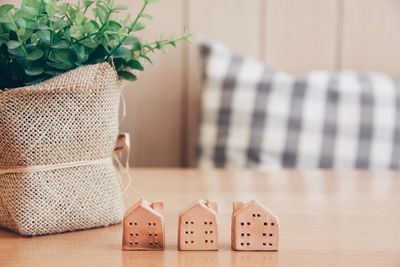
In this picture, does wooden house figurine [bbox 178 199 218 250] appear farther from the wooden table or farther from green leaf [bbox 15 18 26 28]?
green leaf [bbox 15 18 26 28]

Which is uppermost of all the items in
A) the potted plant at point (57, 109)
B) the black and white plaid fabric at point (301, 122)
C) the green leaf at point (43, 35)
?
the green leaf at point (43, 35)

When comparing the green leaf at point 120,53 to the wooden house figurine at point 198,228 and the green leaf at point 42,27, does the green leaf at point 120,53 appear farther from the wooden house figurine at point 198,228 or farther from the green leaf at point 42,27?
the wooden house figurine at point 198,228

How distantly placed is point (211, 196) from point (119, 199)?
0.25 m

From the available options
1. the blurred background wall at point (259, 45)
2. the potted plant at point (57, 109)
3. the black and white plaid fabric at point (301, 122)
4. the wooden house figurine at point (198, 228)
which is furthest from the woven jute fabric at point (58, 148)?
the blurred background wall at point (259, 45)

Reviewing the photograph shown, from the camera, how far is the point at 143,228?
56cm

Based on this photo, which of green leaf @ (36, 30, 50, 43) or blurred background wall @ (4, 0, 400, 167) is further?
blurred background wall @ (4, 0, 400, 167)

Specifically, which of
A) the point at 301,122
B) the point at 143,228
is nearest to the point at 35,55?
the point at 143,228

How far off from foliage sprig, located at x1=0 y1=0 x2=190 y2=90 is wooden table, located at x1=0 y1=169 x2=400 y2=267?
7.6 inches

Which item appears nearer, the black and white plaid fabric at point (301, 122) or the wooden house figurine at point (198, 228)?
the wooden house figurine at point (198, 228)

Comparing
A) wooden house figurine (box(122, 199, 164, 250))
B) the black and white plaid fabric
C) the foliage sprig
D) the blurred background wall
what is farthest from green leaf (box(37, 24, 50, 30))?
the blurred background wall

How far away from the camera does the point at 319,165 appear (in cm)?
148

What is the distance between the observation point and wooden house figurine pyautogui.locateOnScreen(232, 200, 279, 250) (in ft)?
1.77

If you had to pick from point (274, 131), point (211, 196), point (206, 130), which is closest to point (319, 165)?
point (274, 131)

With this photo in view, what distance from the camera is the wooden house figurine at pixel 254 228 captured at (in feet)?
1.77
